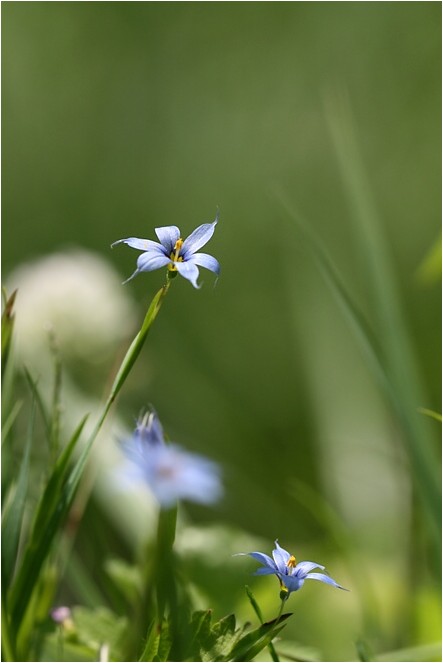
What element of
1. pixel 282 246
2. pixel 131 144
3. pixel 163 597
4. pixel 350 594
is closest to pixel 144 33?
pixel 131 144

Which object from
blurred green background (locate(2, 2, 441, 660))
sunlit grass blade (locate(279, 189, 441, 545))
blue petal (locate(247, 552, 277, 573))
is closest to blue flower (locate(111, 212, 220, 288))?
blue petal (locate(247, 552, 277, 573))

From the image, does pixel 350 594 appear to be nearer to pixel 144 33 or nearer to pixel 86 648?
pixel 86 648

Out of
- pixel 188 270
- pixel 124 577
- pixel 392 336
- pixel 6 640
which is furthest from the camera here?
pixel 392 336

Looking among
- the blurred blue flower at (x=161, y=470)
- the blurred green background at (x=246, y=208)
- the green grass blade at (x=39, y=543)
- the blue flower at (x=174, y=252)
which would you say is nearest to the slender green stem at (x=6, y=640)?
the green grass blade at (x=39, y=543)

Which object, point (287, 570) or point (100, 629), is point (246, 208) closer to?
point (100, 629)

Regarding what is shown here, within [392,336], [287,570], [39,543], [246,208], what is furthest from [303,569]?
[246,208]

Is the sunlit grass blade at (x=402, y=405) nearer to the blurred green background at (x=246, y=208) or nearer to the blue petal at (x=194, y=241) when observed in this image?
the blue petal at (x=194, y=241)
